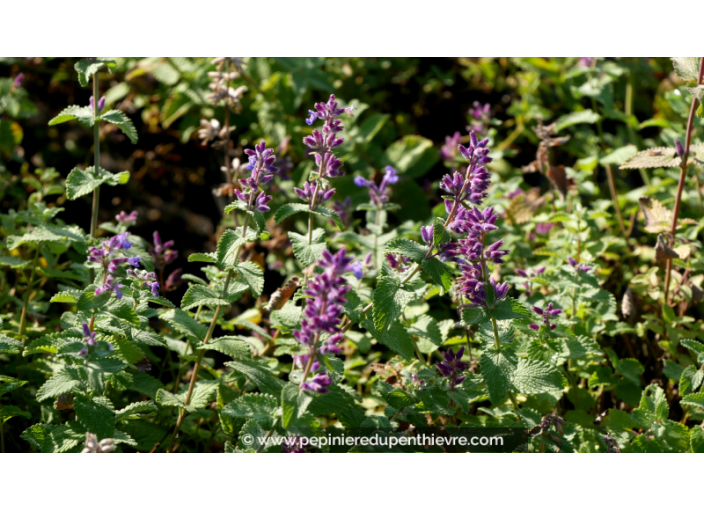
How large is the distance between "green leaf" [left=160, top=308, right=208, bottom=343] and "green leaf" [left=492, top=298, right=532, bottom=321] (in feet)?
3.24

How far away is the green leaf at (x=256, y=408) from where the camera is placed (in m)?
1.78

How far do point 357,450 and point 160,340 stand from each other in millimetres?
746

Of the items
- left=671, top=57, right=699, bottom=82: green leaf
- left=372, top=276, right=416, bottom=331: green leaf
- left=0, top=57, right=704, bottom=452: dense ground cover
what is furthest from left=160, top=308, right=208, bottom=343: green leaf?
left=671, top=57, right=699, bottom=82: green leaf

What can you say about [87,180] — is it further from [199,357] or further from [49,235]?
[199,357]

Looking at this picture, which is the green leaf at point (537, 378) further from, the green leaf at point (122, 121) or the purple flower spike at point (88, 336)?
the green leaf at point (122, 121)

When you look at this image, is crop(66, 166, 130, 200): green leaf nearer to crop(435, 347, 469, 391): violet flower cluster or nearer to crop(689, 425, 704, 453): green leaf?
crop(435, 347, 469, 391): violet flower cluster

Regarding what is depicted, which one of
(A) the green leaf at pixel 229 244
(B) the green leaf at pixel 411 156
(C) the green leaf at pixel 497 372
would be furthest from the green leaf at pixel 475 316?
(B) the green leaf at pixel 411 156

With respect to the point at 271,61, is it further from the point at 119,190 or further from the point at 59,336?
the point at 59,336

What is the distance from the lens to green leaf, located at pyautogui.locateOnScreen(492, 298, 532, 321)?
69.3 inches

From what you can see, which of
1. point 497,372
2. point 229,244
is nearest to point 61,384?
point 229,244

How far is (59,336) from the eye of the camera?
6.28ft

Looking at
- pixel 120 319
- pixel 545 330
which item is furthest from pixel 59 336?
pixel 545 330

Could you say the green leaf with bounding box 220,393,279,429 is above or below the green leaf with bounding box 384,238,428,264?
below

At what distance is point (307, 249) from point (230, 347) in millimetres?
421
